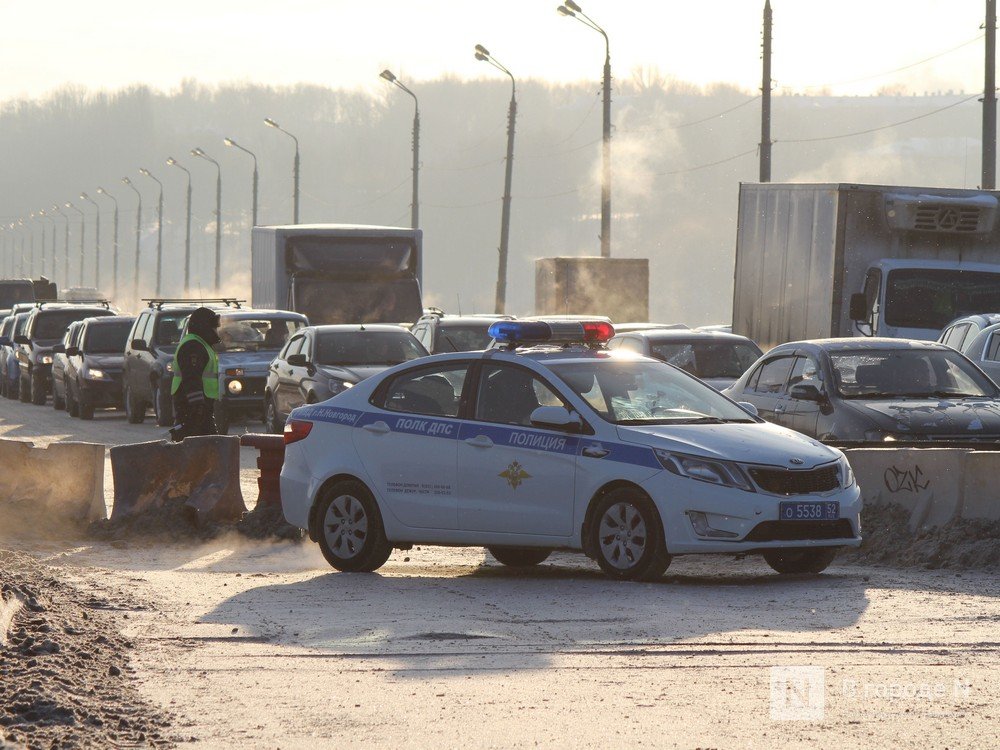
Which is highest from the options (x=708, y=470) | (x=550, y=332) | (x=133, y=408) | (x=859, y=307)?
(x=859, y=307)

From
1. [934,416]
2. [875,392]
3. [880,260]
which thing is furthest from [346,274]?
[934,416]

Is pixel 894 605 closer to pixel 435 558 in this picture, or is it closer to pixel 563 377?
pixel 563 377

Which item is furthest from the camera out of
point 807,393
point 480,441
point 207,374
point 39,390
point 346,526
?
point 39,390

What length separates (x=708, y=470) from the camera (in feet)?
35.2

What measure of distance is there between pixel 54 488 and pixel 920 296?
11479 mm

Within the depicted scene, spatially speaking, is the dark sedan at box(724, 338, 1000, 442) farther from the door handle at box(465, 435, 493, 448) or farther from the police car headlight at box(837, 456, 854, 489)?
the door handle at box(465, 435, 493, 448)

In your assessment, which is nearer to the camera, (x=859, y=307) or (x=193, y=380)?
(x=193, y=380)

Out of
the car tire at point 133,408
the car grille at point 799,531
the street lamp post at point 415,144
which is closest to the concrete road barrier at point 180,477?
the car grille at point 799,531

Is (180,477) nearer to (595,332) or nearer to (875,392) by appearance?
(595,332)

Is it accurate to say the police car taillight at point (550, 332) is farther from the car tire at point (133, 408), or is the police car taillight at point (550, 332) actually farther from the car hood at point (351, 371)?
the car tire at point (133, 408)

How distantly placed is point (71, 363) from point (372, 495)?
21602 millimetres

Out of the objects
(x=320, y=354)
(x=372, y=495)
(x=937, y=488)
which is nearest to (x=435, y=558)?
(x=372, y=495)

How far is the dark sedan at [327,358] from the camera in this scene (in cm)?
2234

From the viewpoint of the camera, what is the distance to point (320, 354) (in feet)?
75.4
